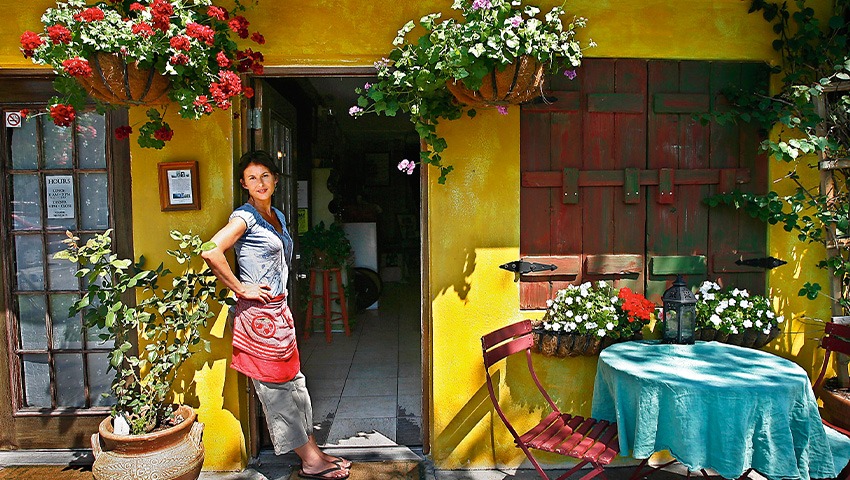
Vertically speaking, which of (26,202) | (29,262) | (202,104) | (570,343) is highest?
(202,104)

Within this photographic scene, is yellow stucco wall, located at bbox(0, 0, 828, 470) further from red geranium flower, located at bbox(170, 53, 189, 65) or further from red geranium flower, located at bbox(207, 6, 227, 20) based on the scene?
red geranium flower, located at bbox(170, 53, 189, 65)

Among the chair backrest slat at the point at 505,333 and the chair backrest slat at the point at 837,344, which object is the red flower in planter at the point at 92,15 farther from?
the chair backrest slat at the point at 837,344

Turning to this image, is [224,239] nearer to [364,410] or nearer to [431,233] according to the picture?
[431,233]

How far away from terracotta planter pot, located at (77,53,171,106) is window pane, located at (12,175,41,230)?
3.35 ft

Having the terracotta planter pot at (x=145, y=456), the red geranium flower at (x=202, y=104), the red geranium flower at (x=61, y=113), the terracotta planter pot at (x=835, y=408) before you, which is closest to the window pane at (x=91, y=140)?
the red geranium flower at (x=61, y=113)

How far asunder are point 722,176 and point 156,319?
11.4ft

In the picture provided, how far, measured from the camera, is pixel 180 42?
2.75 m

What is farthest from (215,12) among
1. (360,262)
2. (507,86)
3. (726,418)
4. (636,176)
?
(360,262)

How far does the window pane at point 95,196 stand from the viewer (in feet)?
11.9

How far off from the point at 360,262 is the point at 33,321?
14.8ft

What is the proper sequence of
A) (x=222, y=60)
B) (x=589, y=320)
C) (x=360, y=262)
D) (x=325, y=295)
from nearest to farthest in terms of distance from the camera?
(x=222, y=60) < (x=589, y=320) < (x=325, y=295) < (x=360, y=262)

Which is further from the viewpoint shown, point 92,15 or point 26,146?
point 26,146

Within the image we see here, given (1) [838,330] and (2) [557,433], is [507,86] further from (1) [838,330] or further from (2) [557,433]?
(1) [838,330]

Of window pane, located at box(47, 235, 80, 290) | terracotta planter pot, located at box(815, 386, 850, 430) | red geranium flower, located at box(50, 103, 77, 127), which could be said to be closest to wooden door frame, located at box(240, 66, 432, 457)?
red geranium flower, located at box(50, 103, 77, 127)
